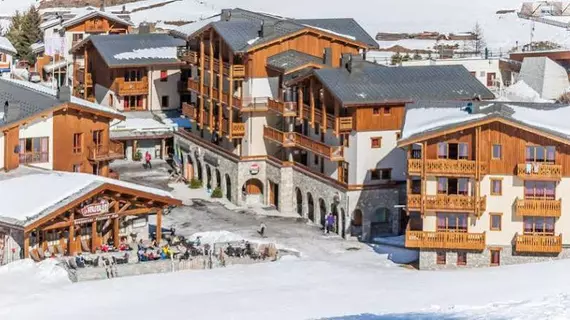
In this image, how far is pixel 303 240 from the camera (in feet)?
227

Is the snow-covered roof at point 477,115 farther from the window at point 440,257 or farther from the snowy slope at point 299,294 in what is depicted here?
the snowy slope at point 299,294

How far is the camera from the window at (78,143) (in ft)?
233

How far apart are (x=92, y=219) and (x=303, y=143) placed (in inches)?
574

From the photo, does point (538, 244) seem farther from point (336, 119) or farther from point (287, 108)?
point (287, 108)

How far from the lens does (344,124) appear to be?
70.0m

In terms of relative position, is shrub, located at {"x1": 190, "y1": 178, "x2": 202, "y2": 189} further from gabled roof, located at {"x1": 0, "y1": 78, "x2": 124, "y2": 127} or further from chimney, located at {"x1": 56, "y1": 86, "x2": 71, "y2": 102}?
chimney, located at {"x1": 56, "y1": 86, "x2": 71, "y2": 102}

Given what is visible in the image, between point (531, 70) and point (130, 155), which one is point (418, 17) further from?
point (130, 155)

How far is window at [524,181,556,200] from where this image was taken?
206 feet

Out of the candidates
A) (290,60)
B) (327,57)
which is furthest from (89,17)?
(327,57)

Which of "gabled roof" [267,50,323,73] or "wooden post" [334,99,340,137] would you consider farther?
"gabled roof" [267,50,323,73]

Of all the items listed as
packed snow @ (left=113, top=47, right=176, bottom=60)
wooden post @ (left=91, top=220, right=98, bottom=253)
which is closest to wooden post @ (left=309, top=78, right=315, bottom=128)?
wooden post @ (left=91, top=220, right=98, bottom=253)

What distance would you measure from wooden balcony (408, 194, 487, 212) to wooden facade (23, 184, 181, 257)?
11088 mm

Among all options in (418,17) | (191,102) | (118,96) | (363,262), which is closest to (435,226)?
(363,262)

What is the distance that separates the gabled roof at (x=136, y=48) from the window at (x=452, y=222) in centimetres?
3302
